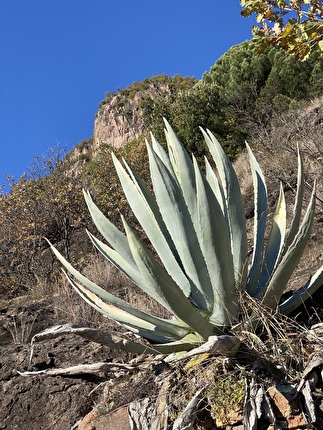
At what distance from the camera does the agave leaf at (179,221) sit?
248cm

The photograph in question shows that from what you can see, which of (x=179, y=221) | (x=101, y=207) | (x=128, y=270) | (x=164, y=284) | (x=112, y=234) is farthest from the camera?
(x=101, y=207)

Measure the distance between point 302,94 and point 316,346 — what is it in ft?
44.7

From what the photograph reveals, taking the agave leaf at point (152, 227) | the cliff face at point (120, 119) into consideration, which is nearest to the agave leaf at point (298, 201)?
the agave leaf at point (152, 227)

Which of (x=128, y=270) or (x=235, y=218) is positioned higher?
(x=128, y=270)

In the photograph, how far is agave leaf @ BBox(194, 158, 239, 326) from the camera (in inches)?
91.7

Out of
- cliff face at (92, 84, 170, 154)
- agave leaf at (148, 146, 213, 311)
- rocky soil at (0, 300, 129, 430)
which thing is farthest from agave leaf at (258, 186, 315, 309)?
cliff face at (92, 84, 170, 154)

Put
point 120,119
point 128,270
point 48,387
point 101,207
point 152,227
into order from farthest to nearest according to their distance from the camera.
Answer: point 120,119, point 101,207, point 48,387, point 128,270, point 152,227

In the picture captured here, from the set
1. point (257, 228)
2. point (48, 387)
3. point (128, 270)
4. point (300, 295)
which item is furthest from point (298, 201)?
point (48, 387)

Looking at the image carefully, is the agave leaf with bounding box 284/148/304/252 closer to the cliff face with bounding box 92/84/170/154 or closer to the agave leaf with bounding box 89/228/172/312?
the agave leaf with bounding box 89/228/172/312

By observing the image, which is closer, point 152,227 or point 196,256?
point 196,256

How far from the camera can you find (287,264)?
2541 millimetres

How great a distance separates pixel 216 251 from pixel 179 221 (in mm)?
250

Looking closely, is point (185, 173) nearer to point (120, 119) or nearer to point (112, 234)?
point (112, 234)

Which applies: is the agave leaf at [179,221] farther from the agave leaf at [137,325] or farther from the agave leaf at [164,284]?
the agave leaf at [137,325]
